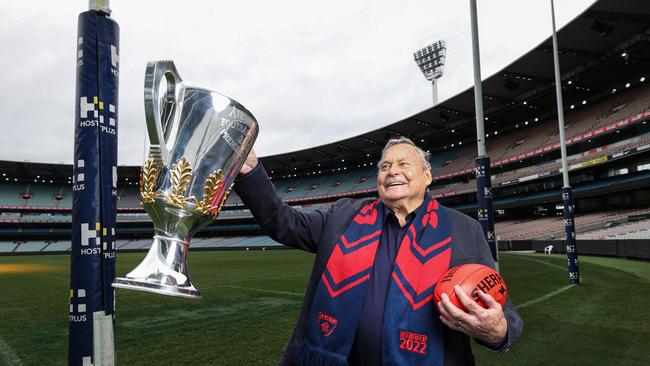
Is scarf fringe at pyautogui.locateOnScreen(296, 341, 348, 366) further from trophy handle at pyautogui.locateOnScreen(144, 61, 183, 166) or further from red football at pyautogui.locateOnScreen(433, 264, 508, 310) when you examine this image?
trophy handle at pyautogui.locateOnScreen(144, 61, 183, 166)

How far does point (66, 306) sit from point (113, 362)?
8052 mm

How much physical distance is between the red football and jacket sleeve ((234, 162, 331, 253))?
56 cm

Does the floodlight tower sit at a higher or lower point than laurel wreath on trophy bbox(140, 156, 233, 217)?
higher

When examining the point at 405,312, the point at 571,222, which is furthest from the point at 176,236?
the point at 571,222

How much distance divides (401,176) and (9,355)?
513 centimetres

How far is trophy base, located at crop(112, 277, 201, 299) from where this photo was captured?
34.4 inches

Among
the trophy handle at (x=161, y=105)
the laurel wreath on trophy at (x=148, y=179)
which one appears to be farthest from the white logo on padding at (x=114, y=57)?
the laurel wreath on trophy at (x=148, y=179)

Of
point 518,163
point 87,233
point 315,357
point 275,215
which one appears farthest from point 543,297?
point 518,163

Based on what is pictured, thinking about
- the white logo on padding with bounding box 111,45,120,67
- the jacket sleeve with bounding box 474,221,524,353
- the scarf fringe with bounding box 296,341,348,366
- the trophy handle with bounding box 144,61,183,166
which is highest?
the white logo on padding with bounding box 111,45,120,67

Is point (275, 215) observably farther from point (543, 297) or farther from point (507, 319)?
point (543, 297)

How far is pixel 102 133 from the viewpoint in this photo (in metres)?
1.73

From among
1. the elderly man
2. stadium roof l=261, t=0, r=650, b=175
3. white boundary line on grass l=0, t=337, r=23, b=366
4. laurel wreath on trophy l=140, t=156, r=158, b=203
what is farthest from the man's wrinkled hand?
stadium roof l=261, t=0, r=650, b=175

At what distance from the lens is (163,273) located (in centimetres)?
95

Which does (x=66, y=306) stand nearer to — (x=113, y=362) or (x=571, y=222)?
(x=113, y=362)
